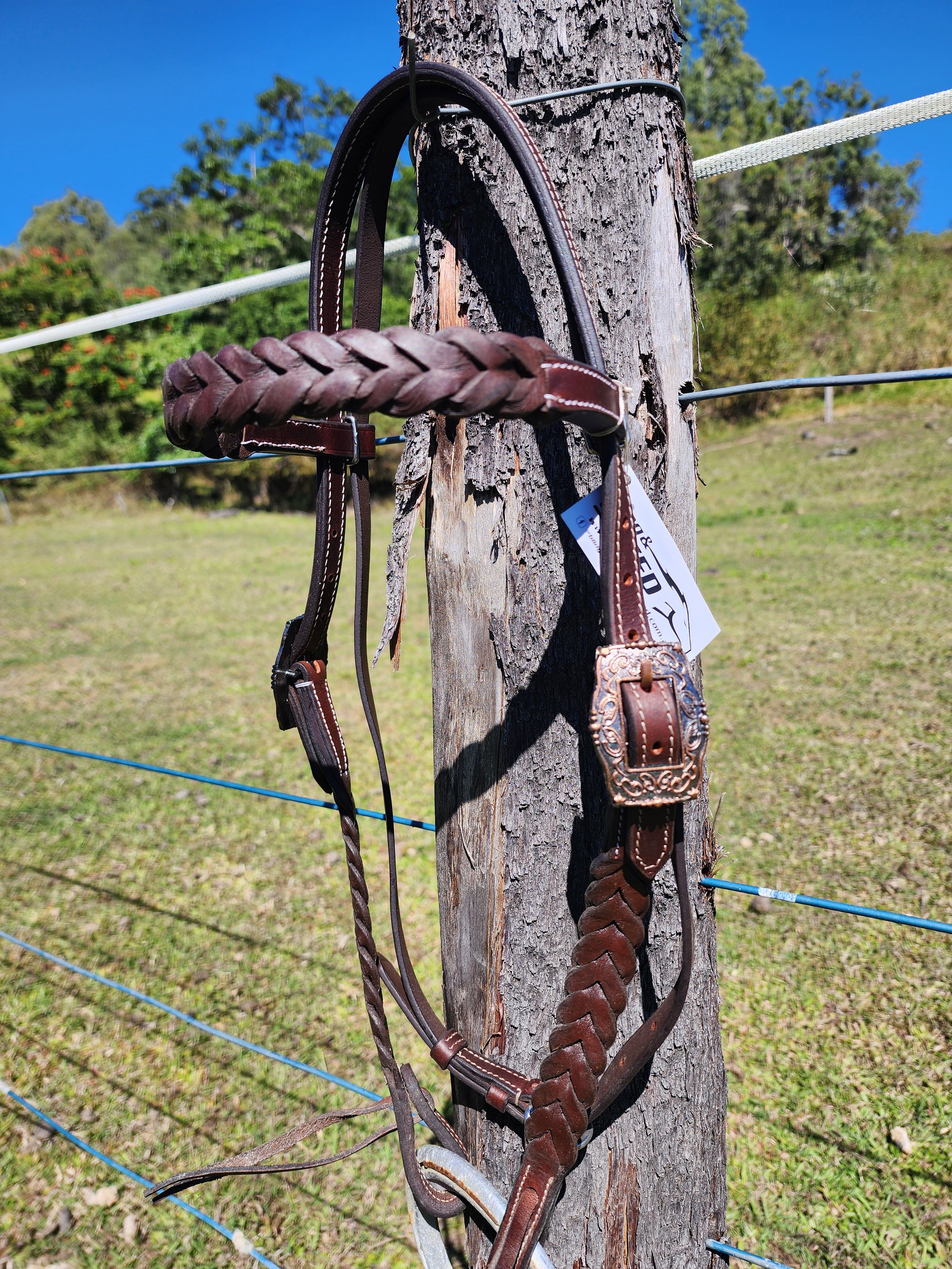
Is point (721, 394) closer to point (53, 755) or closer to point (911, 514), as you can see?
point (53, 755)

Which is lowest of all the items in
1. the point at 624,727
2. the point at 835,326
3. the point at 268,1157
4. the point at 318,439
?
the point at 268,1157

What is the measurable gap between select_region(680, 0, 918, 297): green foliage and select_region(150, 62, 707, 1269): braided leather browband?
520 inches

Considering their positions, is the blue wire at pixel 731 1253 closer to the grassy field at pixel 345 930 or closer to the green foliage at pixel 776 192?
the grassy field at pixel 345 930

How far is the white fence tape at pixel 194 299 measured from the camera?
1448 mm

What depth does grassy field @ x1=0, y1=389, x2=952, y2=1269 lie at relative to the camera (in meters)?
1.94

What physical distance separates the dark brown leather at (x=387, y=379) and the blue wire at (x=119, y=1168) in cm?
134

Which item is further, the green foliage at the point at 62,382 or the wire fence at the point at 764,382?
the green foliage at the point at 62,382

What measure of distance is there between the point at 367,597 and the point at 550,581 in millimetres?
227

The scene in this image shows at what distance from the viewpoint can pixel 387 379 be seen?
2.05 ft

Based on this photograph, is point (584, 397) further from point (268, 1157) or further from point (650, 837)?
point (268, 1157)

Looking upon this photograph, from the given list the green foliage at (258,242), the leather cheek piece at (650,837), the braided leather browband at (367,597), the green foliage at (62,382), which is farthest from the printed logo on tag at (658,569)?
the green foliage at (62,382)

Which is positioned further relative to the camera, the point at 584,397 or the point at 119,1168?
the point at 119,1168

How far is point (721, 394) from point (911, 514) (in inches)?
335

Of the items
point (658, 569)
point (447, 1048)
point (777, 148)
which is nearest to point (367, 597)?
point (658, 569)
